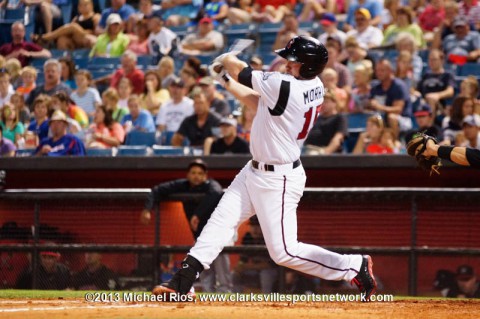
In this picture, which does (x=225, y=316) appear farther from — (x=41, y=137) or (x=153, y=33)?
(x=153, y=33)

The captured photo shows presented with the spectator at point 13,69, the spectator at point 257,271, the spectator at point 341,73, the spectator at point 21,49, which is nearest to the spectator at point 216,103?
the spectator at point 341,73

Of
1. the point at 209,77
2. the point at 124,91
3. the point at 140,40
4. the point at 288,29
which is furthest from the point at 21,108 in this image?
the point at 209,77

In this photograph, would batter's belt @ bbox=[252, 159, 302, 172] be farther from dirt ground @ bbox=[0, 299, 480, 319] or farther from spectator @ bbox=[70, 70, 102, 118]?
spectator @ bbox=[70, 70, 102, 118]

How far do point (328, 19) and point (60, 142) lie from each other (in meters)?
4.40

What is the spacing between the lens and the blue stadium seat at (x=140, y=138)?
12.5 metres

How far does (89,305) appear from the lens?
7262mm

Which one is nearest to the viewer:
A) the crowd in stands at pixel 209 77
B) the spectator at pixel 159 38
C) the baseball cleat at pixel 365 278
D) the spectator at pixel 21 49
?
the baseball cleat at pixel 365 278

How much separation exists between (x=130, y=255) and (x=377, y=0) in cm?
623

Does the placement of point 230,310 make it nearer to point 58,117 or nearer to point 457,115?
point 457,115

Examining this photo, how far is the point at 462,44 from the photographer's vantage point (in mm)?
13195

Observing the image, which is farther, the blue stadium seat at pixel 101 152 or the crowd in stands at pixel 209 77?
the blue stadium seat at pixel 101 152

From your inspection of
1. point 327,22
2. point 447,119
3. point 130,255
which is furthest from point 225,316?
point 327,22

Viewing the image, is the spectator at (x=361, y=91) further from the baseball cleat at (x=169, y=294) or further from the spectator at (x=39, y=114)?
the baseball cleat at (x=169, y=294)

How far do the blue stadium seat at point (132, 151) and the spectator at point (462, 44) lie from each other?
13.8 feet
